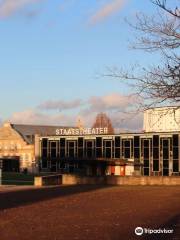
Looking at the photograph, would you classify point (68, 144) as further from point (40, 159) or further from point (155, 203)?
point (155, 203)

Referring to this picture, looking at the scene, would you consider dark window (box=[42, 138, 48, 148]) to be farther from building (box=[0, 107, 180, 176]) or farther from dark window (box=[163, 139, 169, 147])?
dark window (box=[163, 139, 169, 147])

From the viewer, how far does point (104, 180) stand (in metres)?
53.4

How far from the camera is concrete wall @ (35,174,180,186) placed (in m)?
51.1

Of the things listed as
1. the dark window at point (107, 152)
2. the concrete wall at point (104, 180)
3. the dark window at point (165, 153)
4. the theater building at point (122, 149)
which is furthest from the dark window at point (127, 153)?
the concrete wall at point (104, 180)

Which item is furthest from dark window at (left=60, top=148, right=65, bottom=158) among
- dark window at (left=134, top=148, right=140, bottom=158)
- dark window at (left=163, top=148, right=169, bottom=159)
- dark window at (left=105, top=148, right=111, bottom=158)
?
dark window at (left=163, top=148, right=169, bottom=159)

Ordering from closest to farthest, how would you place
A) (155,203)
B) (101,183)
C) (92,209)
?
(92,209), (155,203), (101,183)

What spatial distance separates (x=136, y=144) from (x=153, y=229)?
79.7 m

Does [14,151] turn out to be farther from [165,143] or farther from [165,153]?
[165,153]

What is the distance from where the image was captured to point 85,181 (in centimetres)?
5372

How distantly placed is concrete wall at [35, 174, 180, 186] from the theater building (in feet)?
95.6

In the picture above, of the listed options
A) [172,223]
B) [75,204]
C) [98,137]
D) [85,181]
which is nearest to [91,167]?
[85,181]

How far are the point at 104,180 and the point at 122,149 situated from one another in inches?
1779

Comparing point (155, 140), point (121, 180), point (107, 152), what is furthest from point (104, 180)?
point (107, 152)

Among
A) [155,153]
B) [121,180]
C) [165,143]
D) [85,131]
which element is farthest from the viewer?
[85,131]
